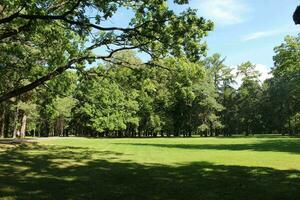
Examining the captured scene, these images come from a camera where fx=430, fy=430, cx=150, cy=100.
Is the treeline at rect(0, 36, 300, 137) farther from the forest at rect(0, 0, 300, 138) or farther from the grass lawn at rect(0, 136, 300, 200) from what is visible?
the grass lawn at rect(0, 136, 300, 200)

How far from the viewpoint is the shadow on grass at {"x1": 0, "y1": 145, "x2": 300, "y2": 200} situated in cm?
1158

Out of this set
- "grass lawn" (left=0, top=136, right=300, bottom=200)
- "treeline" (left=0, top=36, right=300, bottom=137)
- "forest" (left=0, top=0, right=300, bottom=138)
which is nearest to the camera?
"grass lawn" (left=0, top=136, right=300, bottom=200)

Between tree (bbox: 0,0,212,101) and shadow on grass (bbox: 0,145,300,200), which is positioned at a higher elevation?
tree (bbox: 0,0,212,101)

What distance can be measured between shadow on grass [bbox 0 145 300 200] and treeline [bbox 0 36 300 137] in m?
6.62

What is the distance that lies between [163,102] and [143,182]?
269ft

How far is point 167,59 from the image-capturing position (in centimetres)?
2172

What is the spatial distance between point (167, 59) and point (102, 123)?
12.8 metres

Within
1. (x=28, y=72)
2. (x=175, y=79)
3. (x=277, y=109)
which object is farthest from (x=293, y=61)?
(x=277, y=109)

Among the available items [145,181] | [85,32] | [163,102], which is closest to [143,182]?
[145,181]

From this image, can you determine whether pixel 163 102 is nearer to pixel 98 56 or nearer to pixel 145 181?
pixel 98 56

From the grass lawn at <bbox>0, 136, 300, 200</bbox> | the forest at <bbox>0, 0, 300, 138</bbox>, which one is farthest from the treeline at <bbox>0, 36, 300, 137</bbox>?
the grass lawn at <bbox>0, 136, 300, 200</bbox>

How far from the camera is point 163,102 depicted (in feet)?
315

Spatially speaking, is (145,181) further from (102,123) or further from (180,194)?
(102,123)

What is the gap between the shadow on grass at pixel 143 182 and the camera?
38.0 feet
